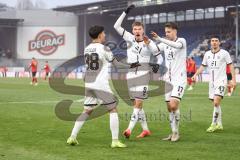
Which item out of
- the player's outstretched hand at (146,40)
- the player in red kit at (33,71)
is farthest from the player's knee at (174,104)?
the player in red kit at (33,71)

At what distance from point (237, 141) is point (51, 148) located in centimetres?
366

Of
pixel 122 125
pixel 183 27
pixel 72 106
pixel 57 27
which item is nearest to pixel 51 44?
pixel 57 27

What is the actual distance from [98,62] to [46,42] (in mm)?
63856

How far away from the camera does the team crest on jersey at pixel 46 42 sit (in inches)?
2825

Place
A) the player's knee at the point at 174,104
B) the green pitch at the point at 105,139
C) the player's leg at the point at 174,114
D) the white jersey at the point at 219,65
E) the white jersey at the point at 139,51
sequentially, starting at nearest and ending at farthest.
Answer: the green pitch at the point at 105,139 → the player's leg at the point at 174,114 → the player's knee at the point at 174,104 → the white jersey at the point at 139,51 → the white jersey at the point at 219,65

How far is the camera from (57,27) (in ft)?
236

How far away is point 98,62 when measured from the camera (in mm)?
9086

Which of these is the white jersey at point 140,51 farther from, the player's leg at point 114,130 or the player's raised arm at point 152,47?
the player's leg at point 114,130

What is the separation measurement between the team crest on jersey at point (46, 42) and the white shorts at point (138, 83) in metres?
61.4

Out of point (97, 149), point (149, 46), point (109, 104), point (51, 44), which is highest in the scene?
point (51, 44)

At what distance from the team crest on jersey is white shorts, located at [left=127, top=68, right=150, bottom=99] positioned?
61.4m

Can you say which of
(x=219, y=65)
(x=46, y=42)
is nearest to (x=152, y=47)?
(x=219, y=65)

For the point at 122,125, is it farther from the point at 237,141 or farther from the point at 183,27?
the point at 183,27

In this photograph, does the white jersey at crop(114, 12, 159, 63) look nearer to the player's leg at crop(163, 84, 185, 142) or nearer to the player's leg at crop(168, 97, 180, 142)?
the player's leg at crop(163, 84, 185, 142)
